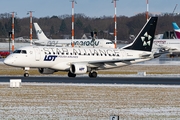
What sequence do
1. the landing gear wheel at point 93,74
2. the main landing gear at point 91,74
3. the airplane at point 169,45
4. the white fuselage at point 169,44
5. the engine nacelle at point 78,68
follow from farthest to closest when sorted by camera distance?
the white fuselage at point 169,44, the airplane at point 169,45, the landing gear wheel at point 93,74, the main landing gear at point 91,74, the engine nacelle at point 78,68

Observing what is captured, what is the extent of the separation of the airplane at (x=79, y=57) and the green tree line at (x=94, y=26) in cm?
11587

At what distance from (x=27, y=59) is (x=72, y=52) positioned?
176 inches

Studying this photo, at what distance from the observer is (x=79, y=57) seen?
173 feet

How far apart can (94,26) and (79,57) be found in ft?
414

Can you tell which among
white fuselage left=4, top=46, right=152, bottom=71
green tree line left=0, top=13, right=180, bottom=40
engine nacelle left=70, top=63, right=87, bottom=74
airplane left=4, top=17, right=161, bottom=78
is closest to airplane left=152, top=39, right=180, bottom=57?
green tree line left=0, top=13, right=180, bottom=40

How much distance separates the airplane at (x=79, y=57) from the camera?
164 feet

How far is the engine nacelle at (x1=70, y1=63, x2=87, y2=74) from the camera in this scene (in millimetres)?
50438

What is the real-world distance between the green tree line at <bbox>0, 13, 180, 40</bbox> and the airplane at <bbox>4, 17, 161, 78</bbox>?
116 metres

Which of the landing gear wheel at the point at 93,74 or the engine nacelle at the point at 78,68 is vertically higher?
the engine nacelle at the point at 78,68

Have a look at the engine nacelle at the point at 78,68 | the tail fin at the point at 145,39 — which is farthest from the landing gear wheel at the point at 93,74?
the tail fin at the point at 145,39

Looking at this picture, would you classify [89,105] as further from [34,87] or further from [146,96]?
[34,87]

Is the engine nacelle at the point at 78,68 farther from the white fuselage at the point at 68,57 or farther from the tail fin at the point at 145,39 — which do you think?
the tail fin at the point at 145,39

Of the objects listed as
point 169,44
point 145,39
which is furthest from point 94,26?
point 145,39

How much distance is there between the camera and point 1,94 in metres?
31.7
